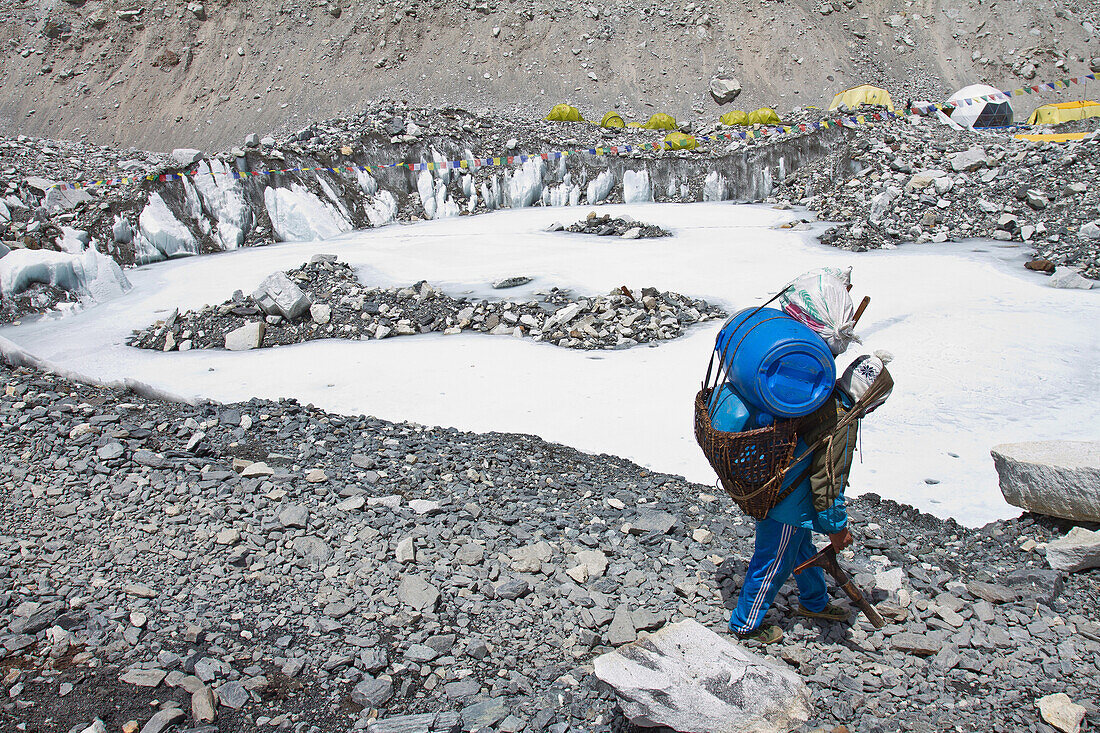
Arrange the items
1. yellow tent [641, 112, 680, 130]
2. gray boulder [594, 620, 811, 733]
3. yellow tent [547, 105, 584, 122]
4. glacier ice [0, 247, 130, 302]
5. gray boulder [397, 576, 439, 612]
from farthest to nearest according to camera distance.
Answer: yellow tent [641, 112, 680, 130]
yellow tent [547, 105, 584, 122]
glacier ice [0, 247, 130, 302]
gray boulder [397, 576, 439, 612]
gray boulder [594, 620, 811, 733]

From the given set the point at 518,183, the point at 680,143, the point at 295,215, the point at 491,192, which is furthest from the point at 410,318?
the point at 680,143

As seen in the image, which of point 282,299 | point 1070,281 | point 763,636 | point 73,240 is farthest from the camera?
point 73,240

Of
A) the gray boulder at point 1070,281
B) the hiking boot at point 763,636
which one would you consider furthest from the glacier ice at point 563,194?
the hiking boot at point 763,636

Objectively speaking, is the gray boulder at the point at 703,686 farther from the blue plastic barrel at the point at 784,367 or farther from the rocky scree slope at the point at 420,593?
the blue plastic barrel at the point at 784,367

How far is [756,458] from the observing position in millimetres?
2223

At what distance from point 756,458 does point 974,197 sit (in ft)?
37.2

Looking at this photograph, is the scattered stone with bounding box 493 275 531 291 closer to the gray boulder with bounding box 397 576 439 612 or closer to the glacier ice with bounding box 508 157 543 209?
the gray boulder with bounding box 397 576 439 612

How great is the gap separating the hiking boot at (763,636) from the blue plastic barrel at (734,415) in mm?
798

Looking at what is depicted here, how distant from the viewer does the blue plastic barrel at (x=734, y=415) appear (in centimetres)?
225

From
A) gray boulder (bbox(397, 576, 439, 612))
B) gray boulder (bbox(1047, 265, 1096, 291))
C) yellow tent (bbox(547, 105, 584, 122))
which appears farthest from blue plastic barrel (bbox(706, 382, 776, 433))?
yellow tent (bbox(547, 105, 584, 122))

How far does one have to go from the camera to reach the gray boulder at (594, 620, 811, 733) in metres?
1.98

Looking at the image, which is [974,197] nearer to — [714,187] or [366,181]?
[714,187]

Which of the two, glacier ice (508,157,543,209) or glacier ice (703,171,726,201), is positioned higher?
glacier ice (508,157,543,209)

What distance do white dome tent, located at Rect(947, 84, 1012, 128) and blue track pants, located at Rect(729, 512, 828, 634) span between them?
2569 cm
